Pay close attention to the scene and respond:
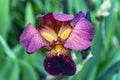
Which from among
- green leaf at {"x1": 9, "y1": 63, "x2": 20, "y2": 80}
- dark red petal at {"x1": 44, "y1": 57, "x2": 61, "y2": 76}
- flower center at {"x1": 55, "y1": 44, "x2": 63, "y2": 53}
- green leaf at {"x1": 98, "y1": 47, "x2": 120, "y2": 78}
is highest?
flower center at {"x1": 55, "y1": 44, "x2": 63, "y2": 53}

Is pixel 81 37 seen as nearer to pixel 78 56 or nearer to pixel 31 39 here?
pixel 31 39

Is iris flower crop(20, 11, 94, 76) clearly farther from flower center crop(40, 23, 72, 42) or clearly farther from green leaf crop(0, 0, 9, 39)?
green leaf crop(0, 0, 9, 39)

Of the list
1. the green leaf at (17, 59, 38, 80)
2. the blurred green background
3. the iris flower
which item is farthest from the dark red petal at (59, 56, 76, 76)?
the green leaf at (17, 59, 38, 80)

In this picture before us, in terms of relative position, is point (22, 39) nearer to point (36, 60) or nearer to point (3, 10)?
point (3, 10)

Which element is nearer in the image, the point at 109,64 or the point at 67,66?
the point at 67,66

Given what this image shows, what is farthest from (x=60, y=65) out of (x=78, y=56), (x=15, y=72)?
(x=15, y=72)

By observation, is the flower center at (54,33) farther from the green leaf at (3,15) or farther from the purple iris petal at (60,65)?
the green leaf at (3,15)

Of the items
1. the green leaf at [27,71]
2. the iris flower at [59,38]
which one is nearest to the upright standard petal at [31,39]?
the iris flower at [59,38]
